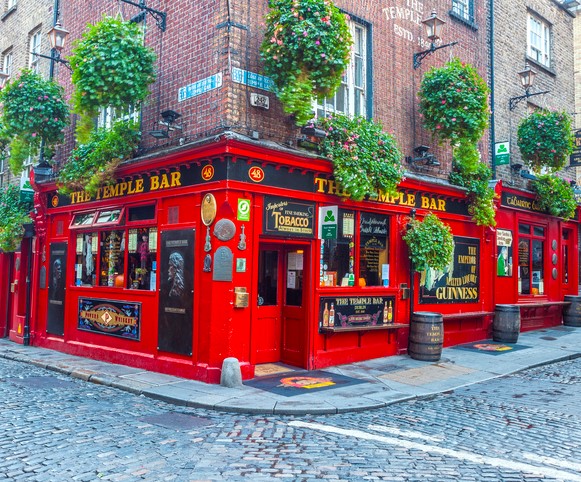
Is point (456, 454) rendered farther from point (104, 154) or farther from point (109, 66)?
point (104, 154)

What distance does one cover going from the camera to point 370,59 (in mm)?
12367

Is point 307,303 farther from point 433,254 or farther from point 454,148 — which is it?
point 454,148

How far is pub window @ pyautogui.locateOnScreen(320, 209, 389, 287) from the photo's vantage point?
1117 cm

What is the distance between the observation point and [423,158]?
13.0 meters

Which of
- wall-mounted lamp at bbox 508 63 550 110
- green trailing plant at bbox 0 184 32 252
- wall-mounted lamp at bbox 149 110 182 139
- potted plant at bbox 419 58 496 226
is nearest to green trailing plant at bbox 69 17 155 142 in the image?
wall-mounted lamp at bbox 149 110 182 139

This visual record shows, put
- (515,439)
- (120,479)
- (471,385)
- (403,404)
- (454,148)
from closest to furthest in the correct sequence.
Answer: (120,479)
(515,439)
(403,404)
(471,385)
(454,148)

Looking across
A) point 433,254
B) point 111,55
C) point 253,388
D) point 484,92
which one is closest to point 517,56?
point 484,92

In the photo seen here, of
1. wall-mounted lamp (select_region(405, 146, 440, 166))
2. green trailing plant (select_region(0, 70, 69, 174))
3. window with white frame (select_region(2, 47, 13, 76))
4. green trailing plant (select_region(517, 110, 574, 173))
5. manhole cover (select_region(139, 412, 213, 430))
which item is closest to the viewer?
manhole cover (select_region(139, 412, 213, 430))

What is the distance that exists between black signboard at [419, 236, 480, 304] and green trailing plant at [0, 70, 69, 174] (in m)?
8.95

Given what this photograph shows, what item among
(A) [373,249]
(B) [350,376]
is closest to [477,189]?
(A) [373,249]

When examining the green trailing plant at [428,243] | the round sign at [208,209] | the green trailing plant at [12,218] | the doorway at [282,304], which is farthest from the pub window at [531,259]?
the green trailing plant at [12,218]

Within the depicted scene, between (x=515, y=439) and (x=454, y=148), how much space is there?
8397 mm

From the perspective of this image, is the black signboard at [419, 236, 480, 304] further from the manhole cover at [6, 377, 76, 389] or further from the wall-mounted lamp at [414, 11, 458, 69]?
the manhole cover at [6, 377, 76, 389]

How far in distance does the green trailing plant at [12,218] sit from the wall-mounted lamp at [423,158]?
969cm
